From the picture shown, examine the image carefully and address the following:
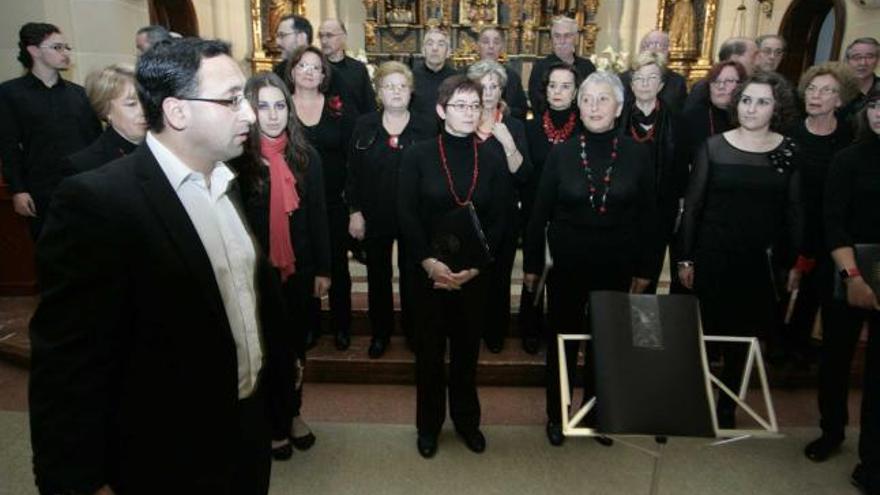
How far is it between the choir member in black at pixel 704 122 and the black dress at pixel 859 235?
798mm

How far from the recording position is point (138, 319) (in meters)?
1.14

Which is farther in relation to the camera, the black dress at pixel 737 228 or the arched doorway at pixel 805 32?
the arched doorway at pixel 805 32

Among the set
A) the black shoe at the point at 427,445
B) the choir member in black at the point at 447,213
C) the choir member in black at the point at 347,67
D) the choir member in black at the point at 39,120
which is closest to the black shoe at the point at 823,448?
the choir member in black at the point at 447,213

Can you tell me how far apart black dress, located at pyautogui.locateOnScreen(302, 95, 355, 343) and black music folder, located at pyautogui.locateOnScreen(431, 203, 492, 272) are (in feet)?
3.17

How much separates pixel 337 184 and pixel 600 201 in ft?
4.91

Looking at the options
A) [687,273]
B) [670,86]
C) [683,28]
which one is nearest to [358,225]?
[687,273]

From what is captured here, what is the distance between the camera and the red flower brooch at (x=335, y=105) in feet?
10.6

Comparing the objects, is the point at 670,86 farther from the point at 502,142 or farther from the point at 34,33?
the point at 34,33

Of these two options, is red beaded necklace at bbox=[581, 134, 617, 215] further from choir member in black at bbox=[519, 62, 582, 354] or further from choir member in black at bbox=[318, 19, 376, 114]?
choir member in black at bbox=[318, 19, 376, 114]

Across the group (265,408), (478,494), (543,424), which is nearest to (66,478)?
(265,408)

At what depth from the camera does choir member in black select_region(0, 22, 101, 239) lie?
3385mm

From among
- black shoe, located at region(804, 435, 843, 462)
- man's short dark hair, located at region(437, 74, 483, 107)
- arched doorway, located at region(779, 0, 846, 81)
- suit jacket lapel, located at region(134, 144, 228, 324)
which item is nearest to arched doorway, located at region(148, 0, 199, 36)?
man's short dark hair, located at region(437, 74, 483, 107)

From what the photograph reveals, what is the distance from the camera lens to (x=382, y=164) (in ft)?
9.75

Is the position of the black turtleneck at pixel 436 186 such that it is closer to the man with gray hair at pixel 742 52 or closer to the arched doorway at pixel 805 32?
the man with gray hair at pixel 742 52
